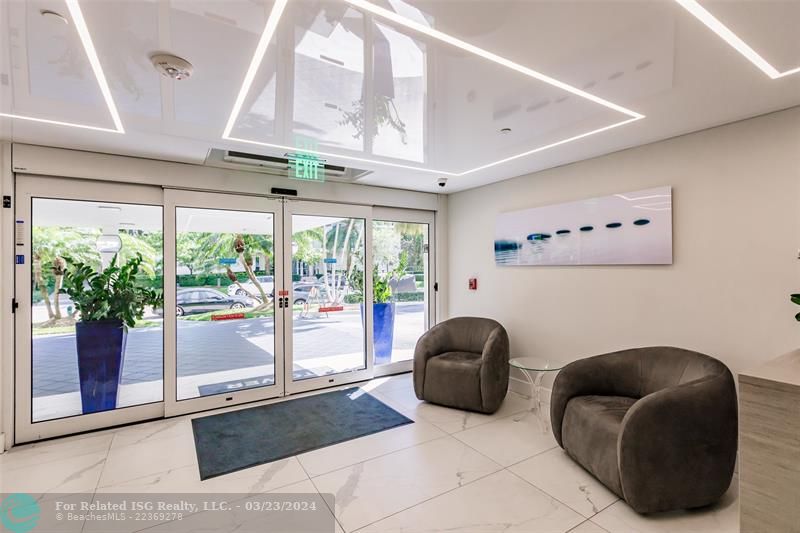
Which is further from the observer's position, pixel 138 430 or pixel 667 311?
pixel 138 430

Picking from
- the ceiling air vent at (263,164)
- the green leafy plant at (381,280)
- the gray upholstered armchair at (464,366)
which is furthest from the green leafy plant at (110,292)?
the gray upholstered armchair at (464,366)

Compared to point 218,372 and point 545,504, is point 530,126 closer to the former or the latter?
point 545,504

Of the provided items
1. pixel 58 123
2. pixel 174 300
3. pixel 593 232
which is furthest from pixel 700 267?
pixel 58 123

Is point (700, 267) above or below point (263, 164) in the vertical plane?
below

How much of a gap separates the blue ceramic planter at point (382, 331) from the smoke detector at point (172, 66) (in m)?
3.58

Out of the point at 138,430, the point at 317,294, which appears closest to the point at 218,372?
the point at 138,430

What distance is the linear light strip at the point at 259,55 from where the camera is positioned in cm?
158

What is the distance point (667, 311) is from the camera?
3.27 m

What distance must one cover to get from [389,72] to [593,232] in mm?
2702

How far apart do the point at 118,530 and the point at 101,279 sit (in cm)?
234

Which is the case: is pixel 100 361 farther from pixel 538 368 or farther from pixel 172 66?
pixel 538 368

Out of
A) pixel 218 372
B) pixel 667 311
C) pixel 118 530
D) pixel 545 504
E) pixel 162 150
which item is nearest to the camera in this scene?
pixel 118 530

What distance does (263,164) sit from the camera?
13.2ft

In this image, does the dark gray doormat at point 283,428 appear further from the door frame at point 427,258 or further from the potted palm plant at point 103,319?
the door frame at point 427,258
